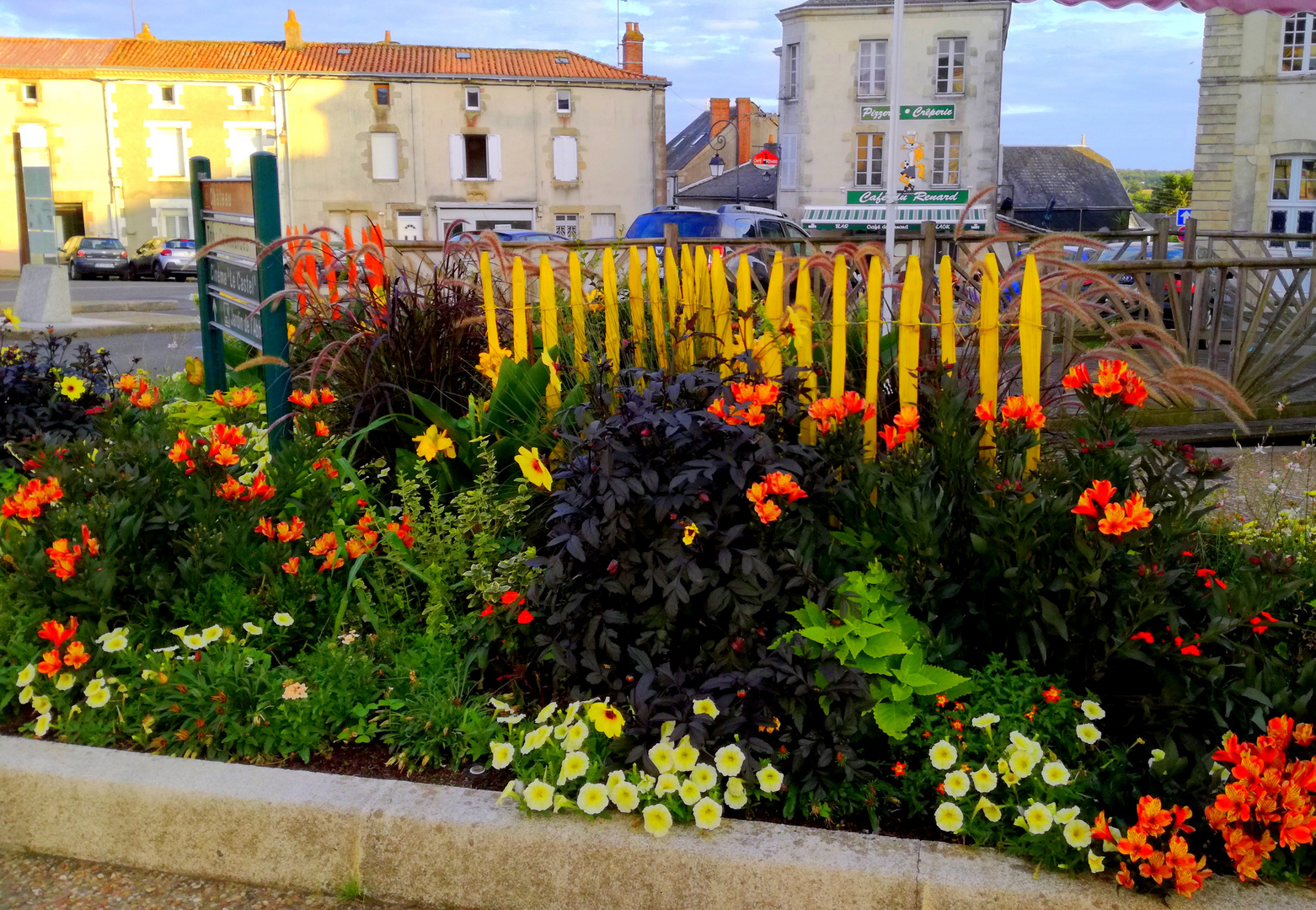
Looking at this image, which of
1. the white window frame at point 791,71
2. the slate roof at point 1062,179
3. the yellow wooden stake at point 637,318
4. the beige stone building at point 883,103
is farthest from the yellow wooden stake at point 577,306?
the slate roof at point 1062,179

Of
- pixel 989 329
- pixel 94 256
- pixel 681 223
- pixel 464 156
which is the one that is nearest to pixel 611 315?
pixel 989 329

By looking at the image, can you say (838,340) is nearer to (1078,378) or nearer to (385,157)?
(1078,378)

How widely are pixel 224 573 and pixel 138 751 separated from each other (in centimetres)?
53

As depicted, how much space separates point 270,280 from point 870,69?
4126 cm

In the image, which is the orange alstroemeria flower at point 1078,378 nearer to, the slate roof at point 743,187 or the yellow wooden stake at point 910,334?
the yellow wooden stake at point 910,334

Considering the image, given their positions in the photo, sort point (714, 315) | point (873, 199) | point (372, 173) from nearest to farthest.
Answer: point (714, 315) → point (873, 199) → point (372, 173)

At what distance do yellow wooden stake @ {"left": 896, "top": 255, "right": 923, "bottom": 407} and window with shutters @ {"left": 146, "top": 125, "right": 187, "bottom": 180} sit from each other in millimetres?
46419

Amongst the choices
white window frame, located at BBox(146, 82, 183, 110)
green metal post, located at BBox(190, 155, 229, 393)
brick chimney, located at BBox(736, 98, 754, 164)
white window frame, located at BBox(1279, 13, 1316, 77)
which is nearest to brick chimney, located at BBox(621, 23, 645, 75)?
brick chimney, located at BBox(736, 98, 754, 164)

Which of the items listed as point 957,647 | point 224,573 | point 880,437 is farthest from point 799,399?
point 224,573

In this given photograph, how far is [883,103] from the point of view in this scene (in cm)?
4219

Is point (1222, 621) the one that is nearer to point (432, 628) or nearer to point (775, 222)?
point (432, 628)

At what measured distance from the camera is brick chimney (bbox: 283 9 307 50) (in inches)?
1822

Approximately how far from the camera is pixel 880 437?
3271mm

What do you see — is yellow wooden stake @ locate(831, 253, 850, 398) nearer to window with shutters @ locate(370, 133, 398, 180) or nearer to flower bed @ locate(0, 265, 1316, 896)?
flower bed @ locate(0, 265, 1316, 896)
